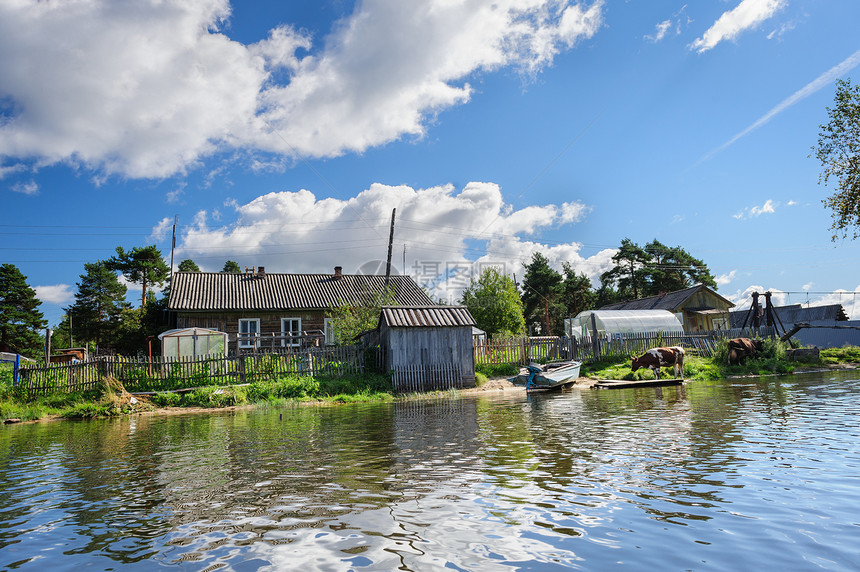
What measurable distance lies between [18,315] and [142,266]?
10.5 metres

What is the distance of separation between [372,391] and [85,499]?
14375mm

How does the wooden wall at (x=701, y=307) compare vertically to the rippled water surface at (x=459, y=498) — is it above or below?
above

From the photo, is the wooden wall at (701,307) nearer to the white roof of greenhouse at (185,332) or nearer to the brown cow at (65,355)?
the white roof of greenhouse at (185,332)

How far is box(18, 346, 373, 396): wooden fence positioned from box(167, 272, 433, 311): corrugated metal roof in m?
11.4

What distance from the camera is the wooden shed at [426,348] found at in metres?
20.9

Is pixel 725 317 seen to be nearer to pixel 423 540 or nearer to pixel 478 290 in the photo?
pixel 478 290

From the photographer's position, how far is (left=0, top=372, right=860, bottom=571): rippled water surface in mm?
3729

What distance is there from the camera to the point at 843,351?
28172 millimetres

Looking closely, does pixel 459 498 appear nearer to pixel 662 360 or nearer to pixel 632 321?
pixel 662 360

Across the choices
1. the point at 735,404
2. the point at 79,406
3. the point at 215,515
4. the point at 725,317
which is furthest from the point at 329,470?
the point at 725,317

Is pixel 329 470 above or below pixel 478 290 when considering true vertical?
below

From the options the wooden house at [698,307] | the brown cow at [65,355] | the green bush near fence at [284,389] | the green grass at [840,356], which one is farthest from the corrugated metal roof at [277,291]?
the wooden house at [698,307]

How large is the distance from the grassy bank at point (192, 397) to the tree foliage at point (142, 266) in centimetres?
3140

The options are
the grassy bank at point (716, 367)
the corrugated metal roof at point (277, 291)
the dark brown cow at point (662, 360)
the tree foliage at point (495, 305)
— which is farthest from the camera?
the tree foliage at point (495, 305)
